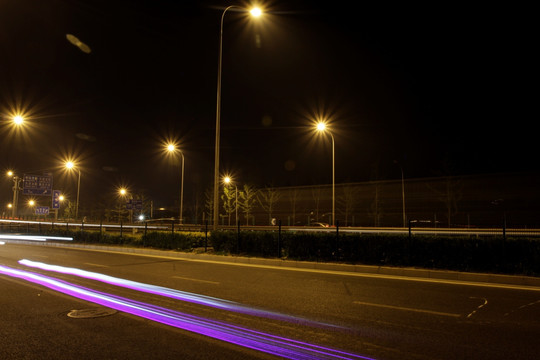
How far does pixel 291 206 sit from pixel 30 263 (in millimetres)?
46080

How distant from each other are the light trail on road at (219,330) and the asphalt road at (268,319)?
0.06ft

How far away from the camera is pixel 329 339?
18.5 feet

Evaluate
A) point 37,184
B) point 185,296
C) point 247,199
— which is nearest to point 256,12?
point 185,296

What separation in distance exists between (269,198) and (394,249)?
4697cm

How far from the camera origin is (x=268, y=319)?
22.3 feet

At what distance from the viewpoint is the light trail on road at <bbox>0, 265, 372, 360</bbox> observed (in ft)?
16.6

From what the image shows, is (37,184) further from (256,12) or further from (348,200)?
(348,200)

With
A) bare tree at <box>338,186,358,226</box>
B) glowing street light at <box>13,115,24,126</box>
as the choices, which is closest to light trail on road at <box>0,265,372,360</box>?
glowing street light at <box>13,115,24,126</box>

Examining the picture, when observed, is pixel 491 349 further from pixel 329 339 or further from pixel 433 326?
pixel 329 339

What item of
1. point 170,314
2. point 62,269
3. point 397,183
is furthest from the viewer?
point 397,183

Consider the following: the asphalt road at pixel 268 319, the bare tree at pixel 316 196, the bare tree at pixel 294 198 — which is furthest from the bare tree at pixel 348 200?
the asphalt road at pixel 268 319

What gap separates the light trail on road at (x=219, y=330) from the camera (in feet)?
16.6

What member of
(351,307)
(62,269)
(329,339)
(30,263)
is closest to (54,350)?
(329,339)

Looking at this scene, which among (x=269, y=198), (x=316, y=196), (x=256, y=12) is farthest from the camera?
(x=269, y=198)
